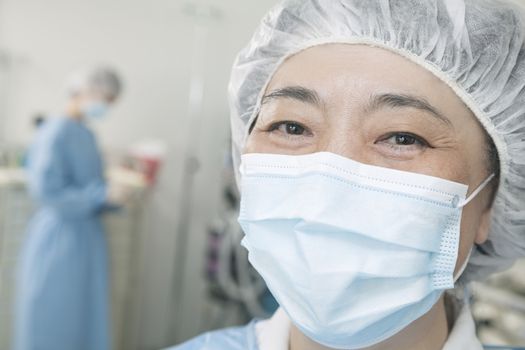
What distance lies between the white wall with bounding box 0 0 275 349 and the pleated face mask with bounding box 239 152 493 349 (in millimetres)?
2078

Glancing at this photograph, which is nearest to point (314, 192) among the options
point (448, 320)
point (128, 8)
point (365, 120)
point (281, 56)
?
point (365, 120)

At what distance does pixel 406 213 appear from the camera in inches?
26.2

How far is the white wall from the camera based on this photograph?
2.77 meters

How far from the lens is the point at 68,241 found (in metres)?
2.24

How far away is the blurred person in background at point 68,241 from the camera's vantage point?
217cm

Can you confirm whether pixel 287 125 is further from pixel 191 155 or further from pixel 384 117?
pixel 191 155

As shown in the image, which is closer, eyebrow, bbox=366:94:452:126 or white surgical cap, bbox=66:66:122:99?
eyebrow, bbox=366:94:452:126

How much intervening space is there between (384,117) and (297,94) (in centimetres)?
13

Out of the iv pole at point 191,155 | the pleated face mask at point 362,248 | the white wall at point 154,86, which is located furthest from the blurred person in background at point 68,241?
the pleated face mask at point 362,248

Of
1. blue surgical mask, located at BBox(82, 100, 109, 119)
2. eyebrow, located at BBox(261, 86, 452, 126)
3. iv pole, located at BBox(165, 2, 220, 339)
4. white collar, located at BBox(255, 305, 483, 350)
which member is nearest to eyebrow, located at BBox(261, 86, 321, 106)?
eyebrow, located at BBox(261, 86, 452, 126)

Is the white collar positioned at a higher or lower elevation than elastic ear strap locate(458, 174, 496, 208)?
lower

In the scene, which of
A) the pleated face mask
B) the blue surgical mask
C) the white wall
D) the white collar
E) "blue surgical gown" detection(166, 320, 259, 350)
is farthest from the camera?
the white wall

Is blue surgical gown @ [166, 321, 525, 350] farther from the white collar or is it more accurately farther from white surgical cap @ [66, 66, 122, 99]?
white surgical cap @ [66, 66, 122, 99]

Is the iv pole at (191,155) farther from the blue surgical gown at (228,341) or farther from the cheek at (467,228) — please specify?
the cheek at (467,228)
